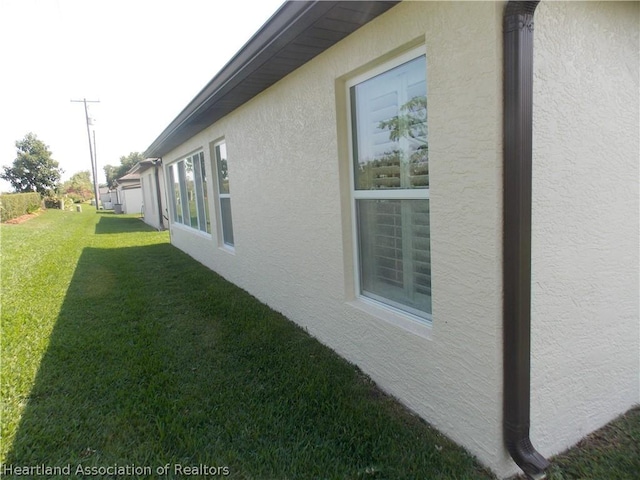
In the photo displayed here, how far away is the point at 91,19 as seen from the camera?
229 inches

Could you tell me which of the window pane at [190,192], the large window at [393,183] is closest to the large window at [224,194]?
the window pane at [190,192]

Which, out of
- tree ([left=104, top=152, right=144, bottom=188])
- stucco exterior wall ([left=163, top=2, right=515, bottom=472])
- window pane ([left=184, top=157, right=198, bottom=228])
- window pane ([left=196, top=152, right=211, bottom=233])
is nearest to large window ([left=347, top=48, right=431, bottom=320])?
stucco exterior wall ([left=163, top=2, right=515, bottom=472])

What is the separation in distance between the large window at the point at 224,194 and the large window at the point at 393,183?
4.02 metres

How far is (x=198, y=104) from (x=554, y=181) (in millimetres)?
4930

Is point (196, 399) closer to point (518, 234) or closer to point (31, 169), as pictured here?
point (518, 234)

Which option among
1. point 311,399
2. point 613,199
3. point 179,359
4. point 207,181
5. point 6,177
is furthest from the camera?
point 6,177

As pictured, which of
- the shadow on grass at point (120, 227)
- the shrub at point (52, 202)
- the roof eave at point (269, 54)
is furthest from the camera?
the shrub at point (52, 202)

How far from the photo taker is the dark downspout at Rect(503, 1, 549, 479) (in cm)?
201

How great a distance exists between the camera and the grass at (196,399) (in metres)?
2.49

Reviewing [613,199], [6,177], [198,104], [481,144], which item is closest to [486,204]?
[481,144]

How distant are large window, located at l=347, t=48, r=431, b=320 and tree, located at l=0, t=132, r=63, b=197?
43.4 metres

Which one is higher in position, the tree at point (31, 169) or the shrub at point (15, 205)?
the tree at point (31, 169)

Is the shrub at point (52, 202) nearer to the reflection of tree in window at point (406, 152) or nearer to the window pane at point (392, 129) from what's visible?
the window pane at point (392, 129)

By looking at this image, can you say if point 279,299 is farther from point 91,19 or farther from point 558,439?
point 91,19
